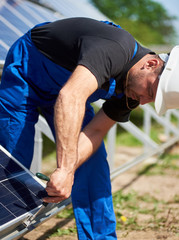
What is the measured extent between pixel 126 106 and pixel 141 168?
131 inches

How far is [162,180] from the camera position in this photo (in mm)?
4961

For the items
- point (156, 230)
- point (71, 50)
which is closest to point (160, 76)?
point (71, 50)

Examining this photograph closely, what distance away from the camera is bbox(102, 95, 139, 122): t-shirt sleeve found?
2355 mm

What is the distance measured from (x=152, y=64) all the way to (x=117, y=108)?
22.6 inches

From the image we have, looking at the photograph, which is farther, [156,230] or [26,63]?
[156,230]

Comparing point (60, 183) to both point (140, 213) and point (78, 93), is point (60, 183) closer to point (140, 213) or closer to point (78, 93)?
point (78, 93)

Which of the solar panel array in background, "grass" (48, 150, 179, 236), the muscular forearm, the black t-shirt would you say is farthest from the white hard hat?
"grass" (48, 150, 179, 236)

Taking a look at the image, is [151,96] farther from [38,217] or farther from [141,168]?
[141,168]

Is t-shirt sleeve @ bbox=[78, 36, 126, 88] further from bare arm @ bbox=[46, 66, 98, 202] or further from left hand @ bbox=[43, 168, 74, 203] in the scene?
left hand @ bbox=[43, 168, 74, 203]

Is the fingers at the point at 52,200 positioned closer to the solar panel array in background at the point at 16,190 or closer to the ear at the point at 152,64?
the solar panel array in background at the point at 16,190

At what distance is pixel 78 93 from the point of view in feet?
5.22

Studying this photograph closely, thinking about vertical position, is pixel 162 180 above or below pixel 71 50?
below

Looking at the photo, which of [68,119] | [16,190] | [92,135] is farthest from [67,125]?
[92,135]

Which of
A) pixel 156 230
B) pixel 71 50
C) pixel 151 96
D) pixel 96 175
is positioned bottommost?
pixel 156 230
